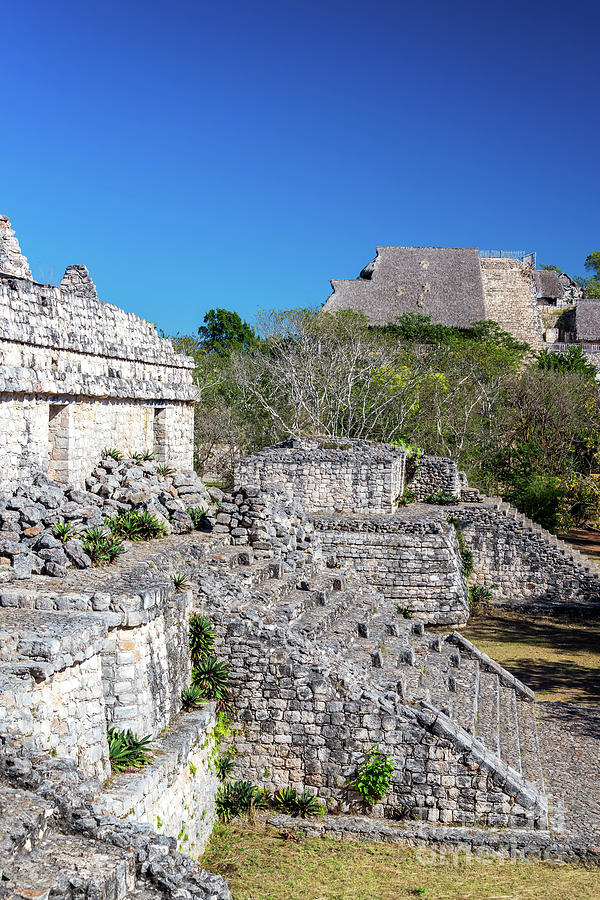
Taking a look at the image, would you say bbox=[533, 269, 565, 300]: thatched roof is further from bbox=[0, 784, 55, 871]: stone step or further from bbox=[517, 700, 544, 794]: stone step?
bbox=[0, 784, 55, 871]: stone step

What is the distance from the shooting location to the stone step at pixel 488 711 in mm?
10070

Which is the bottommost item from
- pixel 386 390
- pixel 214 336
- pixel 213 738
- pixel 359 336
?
pixel 213 738

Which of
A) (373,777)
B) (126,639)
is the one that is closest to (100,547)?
(126,639)

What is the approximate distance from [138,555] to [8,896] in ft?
20.2

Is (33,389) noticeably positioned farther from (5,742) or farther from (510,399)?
(510,399)

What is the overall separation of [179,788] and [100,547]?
9.58ft

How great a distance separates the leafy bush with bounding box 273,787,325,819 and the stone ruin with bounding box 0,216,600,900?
11cm

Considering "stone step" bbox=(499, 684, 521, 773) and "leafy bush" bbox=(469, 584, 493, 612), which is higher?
"leafy bush" bbox=(469, 584, 493, 612)

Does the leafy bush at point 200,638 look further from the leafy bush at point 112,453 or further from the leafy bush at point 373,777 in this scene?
the leafy bush at point 112,453

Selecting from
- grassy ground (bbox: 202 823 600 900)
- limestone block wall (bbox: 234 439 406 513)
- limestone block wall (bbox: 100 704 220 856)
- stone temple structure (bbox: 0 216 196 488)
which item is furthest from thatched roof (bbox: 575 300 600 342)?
limestone block wall (bbox: 100 704 220 856)

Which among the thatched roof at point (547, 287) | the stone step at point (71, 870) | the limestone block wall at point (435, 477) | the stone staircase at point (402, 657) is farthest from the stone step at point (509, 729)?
the thatched roof at point (547, 287)

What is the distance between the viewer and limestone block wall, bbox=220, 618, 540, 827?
8.80 metres

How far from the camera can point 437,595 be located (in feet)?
57.5

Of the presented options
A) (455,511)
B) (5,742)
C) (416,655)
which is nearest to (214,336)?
(455,511)
